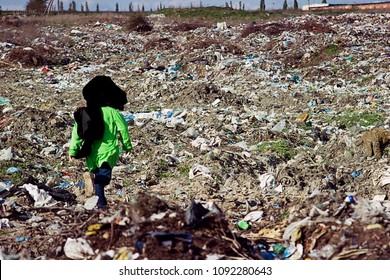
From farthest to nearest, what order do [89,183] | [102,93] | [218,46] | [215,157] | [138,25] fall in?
[138,25] < [218,46] < [215,157] < [89,183] < [102,93]

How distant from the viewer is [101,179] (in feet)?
13.1

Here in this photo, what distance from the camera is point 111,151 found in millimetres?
3957

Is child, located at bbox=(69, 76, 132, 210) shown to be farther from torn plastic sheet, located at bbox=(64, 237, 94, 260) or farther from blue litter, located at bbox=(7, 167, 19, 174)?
blue litter, located at bbox=(7, 167, 19, 174)

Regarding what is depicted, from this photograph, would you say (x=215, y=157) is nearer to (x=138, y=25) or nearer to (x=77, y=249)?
(x=77, y=249)

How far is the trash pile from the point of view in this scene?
3086 millimetres

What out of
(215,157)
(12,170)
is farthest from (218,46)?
(12,170)

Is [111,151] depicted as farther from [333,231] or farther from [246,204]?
[333,231]

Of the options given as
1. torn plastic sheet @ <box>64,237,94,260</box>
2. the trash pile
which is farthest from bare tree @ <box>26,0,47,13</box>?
torn plastic sheet @ <box>64,237,94,260</box>

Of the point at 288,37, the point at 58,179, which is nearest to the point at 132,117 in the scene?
the point at 58,179

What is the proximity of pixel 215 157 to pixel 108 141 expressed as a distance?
2113 millimetres

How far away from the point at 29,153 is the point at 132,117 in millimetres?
2285

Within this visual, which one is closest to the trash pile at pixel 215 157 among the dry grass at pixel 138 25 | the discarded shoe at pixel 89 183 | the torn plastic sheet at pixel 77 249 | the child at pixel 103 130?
the torn plastic sheet at pixel 77 249

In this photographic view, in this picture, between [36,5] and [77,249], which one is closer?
[77,249]

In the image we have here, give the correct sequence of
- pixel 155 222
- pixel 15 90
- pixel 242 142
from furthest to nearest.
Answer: pixel 15 90 < pixel 242 142 < pixel 155 222
